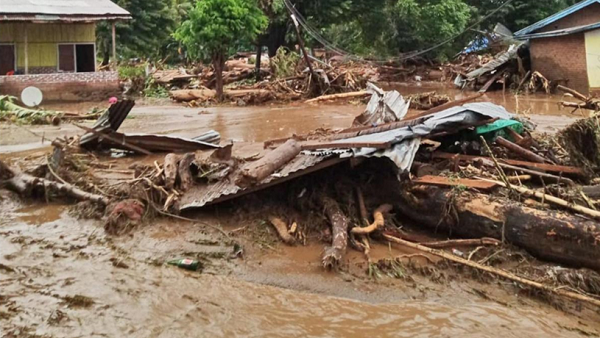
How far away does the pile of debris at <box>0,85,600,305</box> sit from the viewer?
5516 millimetres

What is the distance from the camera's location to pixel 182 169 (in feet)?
23.7

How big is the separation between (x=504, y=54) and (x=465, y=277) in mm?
21061

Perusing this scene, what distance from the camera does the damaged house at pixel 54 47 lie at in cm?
1983

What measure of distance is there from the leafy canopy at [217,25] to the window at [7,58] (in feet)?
26.0

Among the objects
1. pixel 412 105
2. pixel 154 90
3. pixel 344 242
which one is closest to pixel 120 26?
pixel 154 90

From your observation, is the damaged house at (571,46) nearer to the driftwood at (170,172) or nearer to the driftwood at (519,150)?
the driftwood at (519,150)

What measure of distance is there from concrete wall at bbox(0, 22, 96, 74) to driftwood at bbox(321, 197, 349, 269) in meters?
20.1

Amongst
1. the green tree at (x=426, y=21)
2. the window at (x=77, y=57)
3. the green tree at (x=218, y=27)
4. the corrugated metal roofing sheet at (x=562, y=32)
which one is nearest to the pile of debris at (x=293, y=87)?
the green tree at (x=218, y=27)

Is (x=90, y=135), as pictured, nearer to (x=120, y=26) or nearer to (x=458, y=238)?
(x=458, y=238)

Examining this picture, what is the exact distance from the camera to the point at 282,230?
619cm

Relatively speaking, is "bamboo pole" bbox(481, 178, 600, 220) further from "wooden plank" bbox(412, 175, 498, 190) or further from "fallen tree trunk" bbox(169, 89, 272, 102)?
"fallen tree trunk" bbox(169, 89, 272, 102)

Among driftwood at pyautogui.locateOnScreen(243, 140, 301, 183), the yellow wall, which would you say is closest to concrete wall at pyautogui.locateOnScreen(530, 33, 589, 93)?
driftwood at pyautogui.locateOnScreen(243, 140, 301, 183)

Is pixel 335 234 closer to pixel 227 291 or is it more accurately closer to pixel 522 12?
pixel 227 291

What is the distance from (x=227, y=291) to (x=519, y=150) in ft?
14.7
